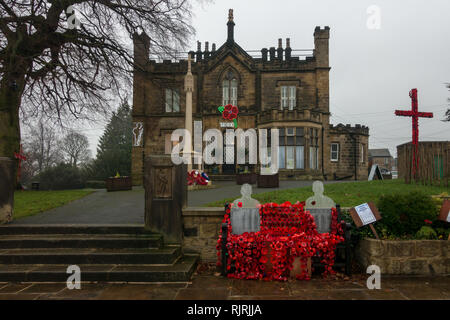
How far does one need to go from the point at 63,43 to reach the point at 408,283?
42.6 feet

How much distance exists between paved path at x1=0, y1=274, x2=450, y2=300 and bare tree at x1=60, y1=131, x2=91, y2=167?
51.5m

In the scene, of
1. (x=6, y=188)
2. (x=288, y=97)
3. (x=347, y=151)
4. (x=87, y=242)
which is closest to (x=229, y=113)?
(x=288, y=97)

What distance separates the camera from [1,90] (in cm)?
1284

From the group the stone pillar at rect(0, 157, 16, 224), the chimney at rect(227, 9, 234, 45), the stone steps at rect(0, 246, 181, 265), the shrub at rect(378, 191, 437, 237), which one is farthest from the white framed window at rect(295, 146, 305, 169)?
the stone pillar at rect(0, 157, 16, 224)

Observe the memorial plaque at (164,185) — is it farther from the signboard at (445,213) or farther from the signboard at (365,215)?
the signboard at (445,213)

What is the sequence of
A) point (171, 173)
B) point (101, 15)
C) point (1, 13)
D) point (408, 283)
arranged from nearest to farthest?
point (408, 283) < point (171, 173) < point (1, 13) < point (101, 15)

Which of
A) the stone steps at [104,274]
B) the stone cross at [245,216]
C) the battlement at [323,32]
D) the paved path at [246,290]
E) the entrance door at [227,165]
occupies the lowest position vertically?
the paved path at [246,290]

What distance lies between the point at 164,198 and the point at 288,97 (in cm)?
2130

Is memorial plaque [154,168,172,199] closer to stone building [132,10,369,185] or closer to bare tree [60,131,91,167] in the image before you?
stone building [132,10,369,185]

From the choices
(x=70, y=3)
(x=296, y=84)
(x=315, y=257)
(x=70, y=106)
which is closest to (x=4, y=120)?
(x=70, y=106)

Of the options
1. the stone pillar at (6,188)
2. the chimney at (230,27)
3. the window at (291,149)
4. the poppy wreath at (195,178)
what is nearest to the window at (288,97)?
the window at (291,149)

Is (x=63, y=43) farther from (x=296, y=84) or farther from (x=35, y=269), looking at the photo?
(x=296, y=84)

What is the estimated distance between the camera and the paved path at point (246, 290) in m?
4.05

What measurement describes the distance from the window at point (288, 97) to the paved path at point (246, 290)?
69.9ft
